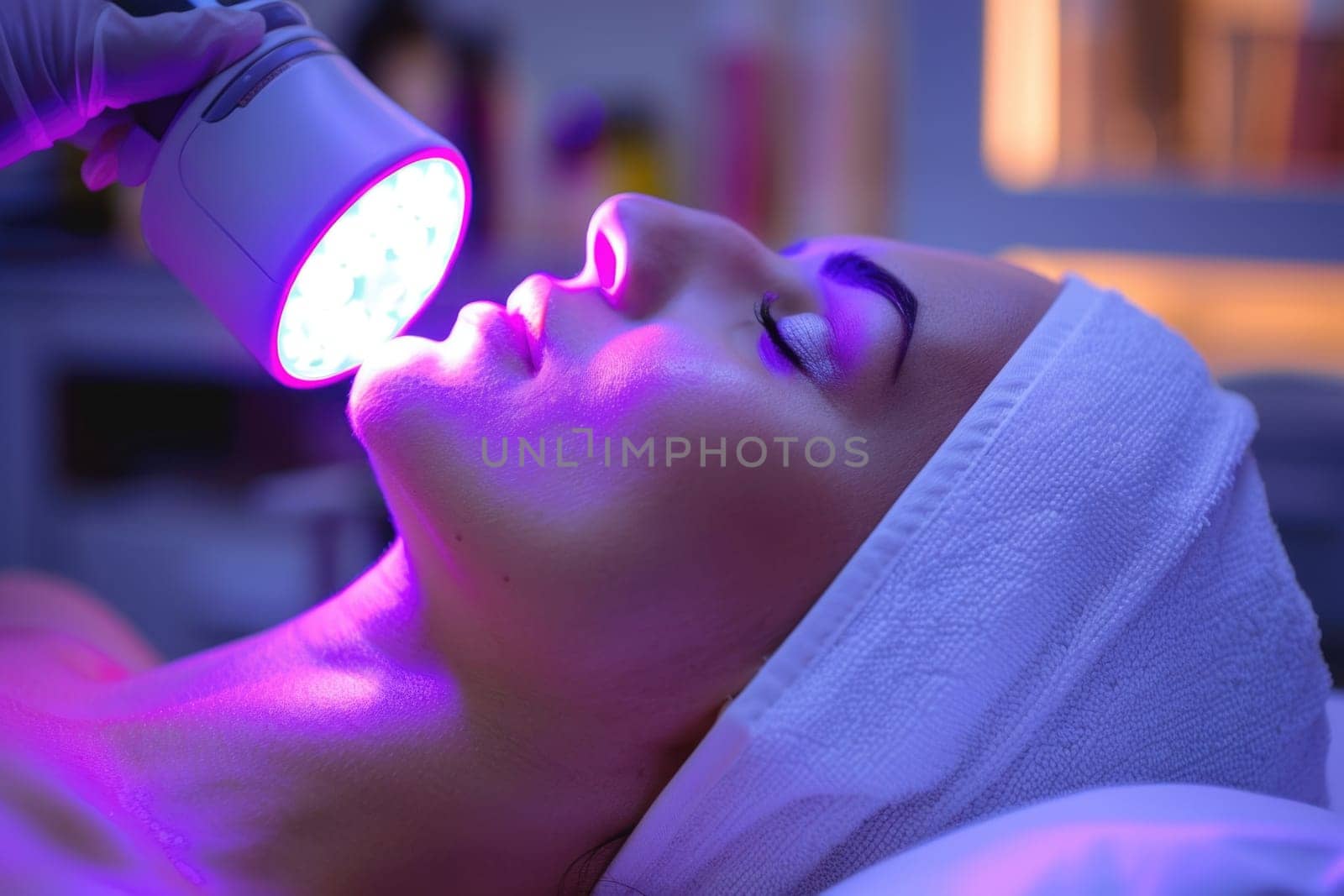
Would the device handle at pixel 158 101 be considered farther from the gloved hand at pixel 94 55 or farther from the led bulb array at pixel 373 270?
the led bulb array at pixel 373 270

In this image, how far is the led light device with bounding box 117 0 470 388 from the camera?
2.12 ft

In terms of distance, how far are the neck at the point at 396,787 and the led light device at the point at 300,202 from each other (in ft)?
0.63

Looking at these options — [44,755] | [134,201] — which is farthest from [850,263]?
[134,201]

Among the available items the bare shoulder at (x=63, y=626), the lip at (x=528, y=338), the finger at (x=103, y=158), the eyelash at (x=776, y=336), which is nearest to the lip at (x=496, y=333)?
the lip at (x=528, y=338)

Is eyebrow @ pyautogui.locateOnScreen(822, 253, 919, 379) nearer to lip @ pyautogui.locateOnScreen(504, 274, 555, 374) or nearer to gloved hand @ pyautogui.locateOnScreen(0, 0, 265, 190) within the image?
lip @ pyautogui.locateOnScreen(504, 274, 555, 374)

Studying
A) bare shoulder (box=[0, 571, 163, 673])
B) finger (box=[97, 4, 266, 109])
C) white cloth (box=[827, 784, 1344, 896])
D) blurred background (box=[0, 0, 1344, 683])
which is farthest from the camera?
blurred background (box=[0, 0, 1344, 683])

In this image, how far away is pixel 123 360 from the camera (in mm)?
1892

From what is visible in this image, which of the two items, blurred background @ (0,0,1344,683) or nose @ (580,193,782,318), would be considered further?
blurred background @ (0,0,1344,683)

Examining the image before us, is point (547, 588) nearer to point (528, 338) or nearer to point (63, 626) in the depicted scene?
point (528, 338)

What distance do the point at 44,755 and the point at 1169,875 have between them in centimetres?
68

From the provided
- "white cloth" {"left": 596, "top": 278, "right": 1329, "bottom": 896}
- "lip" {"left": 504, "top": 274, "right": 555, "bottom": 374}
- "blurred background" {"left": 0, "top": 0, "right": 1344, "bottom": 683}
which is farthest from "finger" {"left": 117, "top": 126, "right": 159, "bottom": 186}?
"blurred background" {"left": 0, "top": 0, "right": 1344, "bottom": 683}

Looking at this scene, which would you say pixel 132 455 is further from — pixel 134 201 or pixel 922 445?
pixel 922 445

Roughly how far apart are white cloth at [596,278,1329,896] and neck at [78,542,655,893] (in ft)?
0.15

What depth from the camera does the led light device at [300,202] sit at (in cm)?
65
